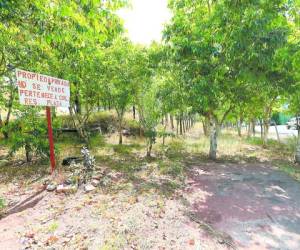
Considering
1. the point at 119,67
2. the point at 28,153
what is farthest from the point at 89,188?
the point at 119,67

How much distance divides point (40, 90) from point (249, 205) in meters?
5.49

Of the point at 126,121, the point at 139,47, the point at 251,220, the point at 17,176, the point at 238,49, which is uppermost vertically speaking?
the point at 139,47

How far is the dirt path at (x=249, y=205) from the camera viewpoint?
389cm

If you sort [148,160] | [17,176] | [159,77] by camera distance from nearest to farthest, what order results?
[17,176], [148,160], [159,77]

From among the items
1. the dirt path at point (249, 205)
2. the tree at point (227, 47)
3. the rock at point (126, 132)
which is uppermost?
the tree at point (227, 47)

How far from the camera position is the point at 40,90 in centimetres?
515

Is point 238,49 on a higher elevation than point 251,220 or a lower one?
higher

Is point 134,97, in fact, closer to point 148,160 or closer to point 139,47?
point 139,47

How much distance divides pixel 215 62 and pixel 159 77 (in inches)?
135

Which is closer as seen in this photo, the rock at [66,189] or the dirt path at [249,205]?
the dirt path at [249,205]

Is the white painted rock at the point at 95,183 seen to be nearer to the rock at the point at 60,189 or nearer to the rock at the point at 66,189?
the rock at the point at 66,189

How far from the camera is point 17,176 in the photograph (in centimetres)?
669

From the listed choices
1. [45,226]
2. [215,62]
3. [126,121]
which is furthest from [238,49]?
[126,121]

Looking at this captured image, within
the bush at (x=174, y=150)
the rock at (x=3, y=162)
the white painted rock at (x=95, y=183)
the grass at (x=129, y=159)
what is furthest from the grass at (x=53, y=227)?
the bush at (x=174, y=150)
